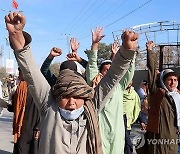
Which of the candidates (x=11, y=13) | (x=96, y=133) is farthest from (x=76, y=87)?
(x=11, y=13)

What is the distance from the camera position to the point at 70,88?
7.39 feet

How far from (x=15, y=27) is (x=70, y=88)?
1.62ft

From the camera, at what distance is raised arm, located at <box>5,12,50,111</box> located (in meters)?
2.12

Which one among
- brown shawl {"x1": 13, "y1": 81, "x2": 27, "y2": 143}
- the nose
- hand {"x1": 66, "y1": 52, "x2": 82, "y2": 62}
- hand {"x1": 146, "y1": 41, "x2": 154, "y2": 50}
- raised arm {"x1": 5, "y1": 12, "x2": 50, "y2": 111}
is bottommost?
brown shawl {"x1": 13, "y1": 81, "x2": 27, "y2": 143}

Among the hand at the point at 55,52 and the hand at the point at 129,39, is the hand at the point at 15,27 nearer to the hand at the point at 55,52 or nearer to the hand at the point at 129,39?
the hand at the point at 129,39

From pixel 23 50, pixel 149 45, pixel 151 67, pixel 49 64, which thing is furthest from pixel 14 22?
pixel 149 45

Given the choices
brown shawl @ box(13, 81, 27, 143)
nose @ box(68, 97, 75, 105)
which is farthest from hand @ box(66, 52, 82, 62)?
nose @ box(68, 97, 75, 105)

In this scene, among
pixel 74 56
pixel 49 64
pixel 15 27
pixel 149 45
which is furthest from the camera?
pixel 149 45

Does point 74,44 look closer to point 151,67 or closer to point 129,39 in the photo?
point 151,67

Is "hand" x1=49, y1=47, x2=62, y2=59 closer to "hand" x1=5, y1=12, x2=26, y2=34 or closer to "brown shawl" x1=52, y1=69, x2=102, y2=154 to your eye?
"brown shawl" x1=52, y1=69, x2=102, y2=154

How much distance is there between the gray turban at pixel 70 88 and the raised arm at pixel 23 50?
0.34 feet

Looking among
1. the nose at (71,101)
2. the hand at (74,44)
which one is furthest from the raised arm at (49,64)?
the nose at (71,101)

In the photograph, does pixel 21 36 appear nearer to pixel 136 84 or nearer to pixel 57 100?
pixel 57 100

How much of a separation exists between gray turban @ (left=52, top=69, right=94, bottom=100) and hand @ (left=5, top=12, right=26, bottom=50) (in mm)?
346
